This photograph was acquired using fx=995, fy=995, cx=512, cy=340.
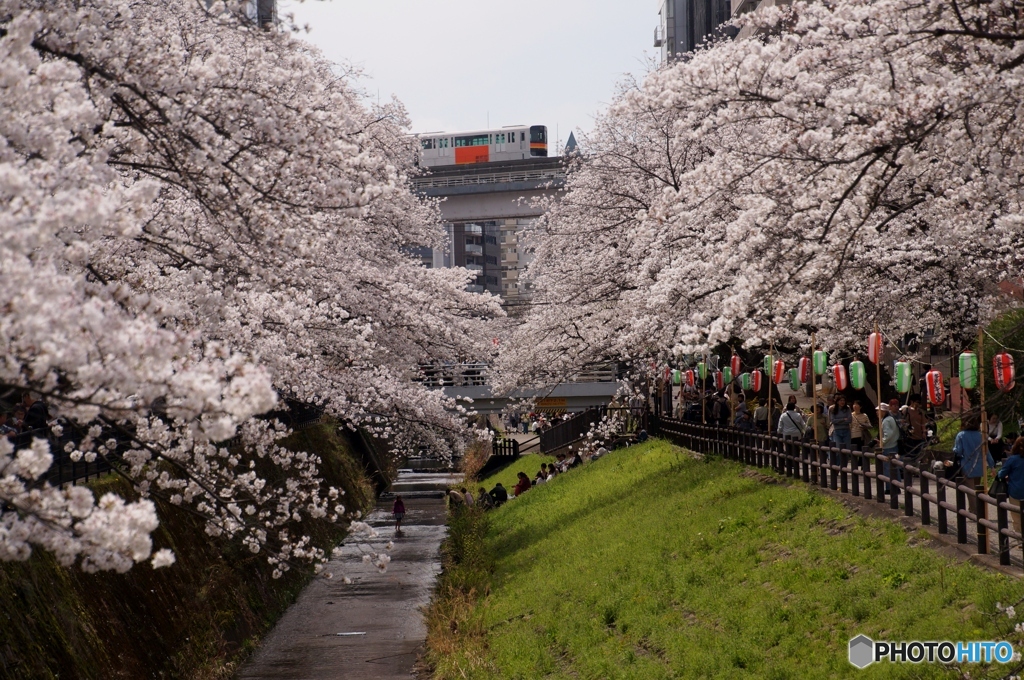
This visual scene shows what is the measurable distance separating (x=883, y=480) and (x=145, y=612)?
1005cm

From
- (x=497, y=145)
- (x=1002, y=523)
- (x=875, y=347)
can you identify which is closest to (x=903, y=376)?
(x=875, y=347)

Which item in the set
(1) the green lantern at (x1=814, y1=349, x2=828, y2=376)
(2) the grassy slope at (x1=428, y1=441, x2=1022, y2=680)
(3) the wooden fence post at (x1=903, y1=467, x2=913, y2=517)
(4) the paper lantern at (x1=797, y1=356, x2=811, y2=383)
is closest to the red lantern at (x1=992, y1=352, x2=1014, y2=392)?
(3) the wooden fence post at (x1=903, y1=467, x2=913, y2=517)

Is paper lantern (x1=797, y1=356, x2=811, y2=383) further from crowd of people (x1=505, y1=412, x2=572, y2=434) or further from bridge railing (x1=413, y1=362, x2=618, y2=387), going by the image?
crowd of people (x1=505, y1=412, x2=572, y2=434)

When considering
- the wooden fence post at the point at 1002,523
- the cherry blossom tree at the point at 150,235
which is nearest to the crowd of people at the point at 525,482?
the cherry blossom tree at the point at 150,235

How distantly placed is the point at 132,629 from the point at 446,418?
10.5 meters

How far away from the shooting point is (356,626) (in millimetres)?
19016

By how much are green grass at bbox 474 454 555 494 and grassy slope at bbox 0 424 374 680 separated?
19996 millimetres

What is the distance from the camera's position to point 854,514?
13.5 m

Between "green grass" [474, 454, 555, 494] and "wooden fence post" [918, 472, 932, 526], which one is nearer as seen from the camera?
"wooden fence post" [918, 472, 932, 526]

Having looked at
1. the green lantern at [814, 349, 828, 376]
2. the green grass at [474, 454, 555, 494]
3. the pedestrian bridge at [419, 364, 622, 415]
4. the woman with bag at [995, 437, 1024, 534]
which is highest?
the green lantern at [814, 349, 828, 376]

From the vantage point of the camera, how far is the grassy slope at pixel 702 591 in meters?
9.90

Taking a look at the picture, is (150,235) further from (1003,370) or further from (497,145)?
(497,145)

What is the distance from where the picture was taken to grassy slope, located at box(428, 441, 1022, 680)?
9898mm

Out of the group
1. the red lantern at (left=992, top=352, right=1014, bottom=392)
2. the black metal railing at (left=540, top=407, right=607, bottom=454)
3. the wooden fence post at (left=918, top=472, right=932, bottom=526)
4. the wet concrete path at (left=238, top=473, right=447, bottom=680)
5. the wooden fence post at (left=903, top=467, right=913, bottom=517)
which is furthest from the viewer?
the black metal railing at (left=540, top=407, right=607, bottom=454)
